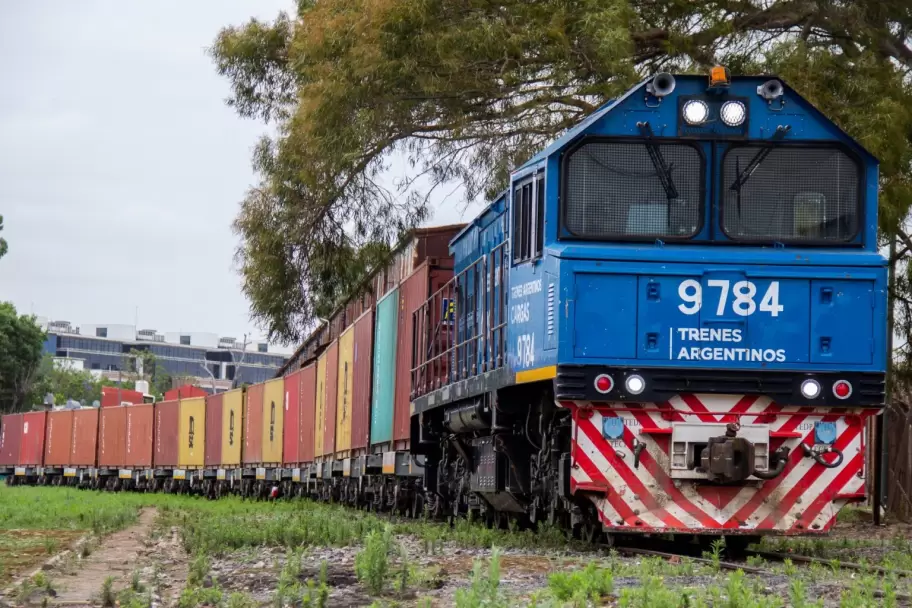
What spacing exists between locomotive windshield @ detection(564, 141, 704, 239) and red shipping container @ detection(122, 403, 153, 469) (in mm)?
33199

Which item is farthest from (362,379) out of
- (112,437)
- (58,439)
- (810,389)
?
(58,439)

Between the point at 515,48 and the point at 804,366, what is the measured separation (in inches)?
296

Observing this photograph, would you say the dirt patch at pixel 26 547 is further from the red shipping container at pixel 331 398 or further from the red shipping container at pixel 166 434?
the red shipping container at pixel 166 434

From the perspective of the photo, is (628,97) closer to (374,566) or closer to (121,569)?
(374,566)

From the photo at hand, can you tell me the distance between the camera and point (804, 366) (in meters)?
9.71

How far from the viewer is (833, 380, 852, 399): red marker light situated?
967 centimetres

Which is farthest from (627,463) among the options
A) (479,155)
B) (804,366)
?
(479,155)

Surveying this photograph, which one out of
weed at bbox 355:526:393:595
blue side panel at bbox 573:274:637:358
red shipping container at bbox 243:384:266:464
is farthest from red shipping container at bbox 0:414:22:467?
weed at bbox 355:526:393:595

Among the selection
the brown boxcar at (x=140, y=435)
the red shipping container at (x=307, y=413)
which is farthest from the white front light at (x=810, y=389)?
the brown boxcar at (x=140, y=435)

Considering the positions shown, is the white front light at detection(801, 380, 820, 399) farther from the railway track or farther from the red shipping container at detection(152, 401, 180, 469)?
the red shipping container at detection(152, 401, 180, 469)

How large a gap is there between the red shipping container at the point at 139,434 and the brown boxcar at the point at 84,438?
9.92ft

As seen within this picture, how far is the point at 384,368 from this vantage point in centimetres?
1834

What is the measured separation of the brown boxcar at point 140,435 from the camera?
4141 centimetres

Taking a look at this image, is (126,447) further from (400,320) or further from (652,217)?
(652,217)
